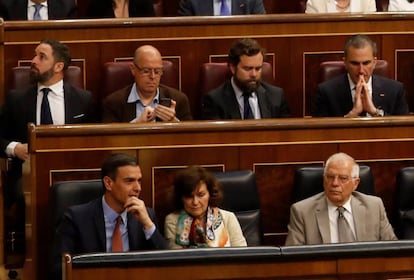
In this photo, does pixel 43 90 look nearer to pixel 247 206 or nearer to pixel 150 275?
pixel 247 206

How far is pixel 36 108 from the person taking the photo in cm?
336

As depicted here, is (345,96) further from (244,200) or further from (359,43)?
(244,200)

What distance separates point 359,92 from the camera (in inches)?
135

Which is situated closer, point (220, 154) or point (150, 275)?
point (150, 275)

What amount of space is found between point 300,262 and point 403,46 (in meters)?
1.65

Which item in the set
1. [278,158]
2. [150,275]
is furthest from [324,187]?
[150,275]

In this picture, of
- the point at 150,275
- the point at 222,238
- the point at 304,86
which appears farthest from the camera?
the point at 304,86

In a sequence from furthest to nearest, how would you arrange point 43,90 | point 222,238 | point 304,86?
point 304,86 → point 43,90 → point 222,238

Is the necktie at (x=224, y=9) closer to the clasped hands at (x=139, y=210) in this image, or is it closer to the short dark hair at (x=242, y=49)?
the short dark hair at (x=242, y=49)

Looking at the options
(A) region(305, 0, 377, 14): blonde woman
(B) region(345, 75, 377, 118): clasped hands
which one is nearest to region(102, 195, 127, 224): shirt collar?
(B) region(345, 75, 377, 118): clasped hands

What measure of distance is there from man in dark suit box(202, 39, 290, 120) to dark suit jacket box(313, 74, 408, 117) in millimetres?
140

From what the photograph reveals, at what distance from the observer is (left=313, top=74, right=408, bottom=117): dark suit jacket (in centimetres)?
354

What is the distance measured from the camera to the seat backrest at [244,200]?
9.68ft

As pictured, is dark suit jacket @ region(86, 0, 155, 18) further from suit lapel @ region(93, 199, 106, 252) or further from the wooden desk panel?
suit lapel @ region(93, 199, 106, 252)
